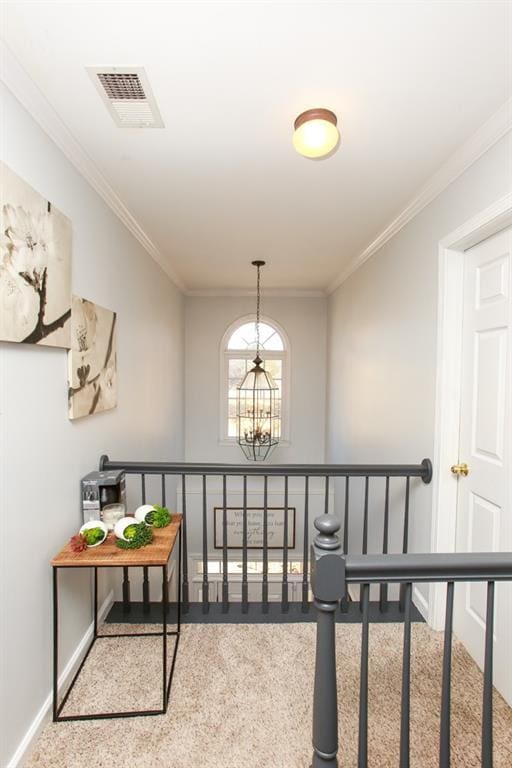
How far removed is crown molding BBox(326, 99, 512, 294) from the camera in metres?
1.70

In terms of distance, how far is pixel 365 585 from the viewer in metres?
1.08

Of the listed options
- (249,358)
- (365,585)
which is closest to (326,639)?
(365,585)

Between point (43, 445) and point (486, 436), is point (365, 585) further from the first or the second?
point (43, 445)

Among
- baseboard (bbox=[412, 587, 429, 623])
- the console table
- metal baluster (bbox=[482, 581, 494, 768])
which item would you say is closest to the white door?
baseboard (bbox=[412, 587, 429, 623])

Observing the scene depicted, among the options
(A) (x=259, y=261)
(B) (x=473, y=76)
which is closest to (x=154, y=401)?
(A) (x=259, y=261)

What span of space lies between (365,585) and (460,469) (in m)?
1.38

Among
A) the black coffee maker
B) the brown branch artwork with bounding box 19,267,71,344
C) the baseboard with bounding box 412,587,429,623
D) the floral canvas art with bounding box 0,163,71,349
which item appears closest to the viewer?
the floral canvas art with bounding box 0,163,71,349

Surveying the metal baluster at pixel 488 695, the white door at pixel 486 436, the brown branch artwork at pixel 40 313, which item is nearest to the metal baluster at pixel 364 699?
the metal baluster at pixel 488 695

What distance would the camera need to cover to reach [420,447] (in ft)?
8.21

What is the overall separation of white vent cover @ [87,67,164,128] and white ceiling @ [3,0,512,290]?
0.04 metres

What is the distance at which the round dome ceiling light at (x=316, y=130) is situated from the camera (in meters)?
1.64

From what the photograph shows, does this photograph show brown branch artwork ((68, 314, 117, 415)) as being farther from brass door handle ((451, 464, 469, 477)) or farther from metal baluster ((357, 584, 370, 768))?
brass door handle ((451, 464, 469, 477))

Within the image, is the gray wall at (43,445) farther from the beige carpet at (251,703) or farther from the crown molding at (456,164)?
the crown molding at (456,164)

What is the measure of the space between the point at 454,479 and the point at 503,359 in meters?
0.75
